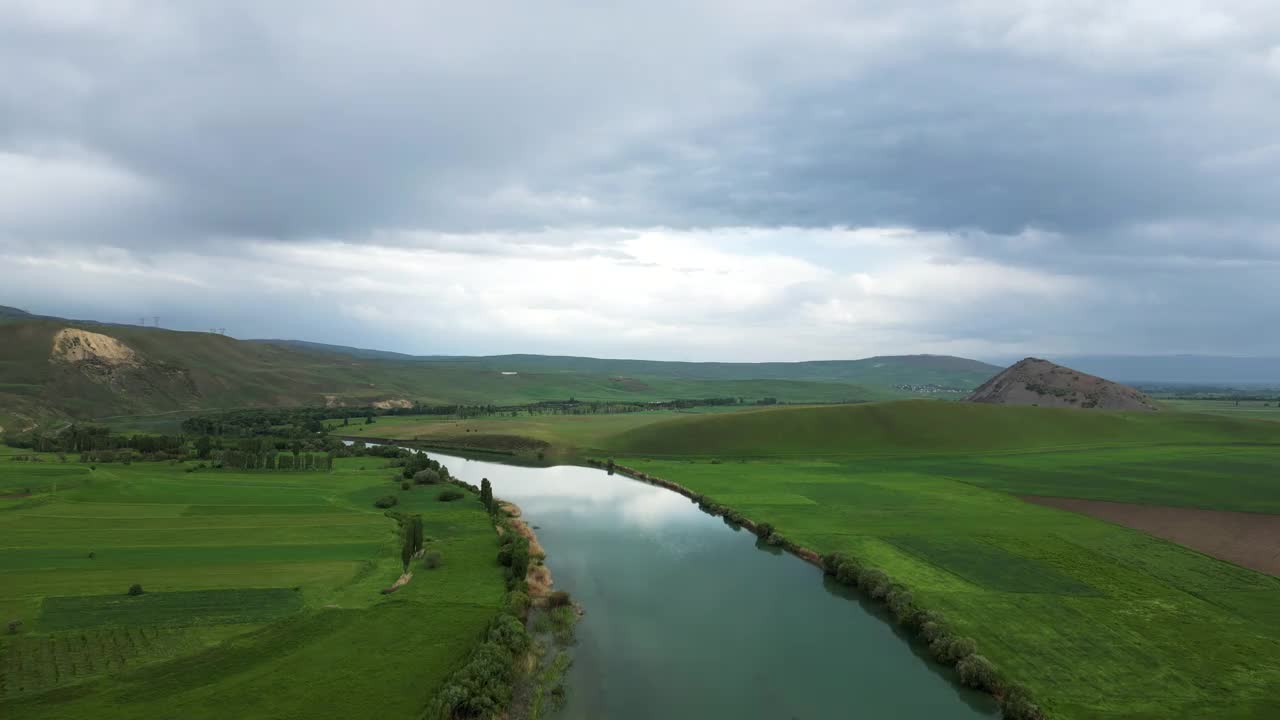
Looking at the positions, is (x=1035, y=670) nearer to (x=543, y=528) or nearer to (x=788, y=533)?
(x=788, y=533)

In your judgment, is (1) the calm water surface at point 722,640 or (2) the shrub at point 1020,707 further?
(1) the calm water surface at point 722,640

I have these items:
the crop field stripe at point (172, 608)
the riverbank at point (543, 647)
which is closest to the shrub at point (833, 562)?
the riverbank at point (543, 647)

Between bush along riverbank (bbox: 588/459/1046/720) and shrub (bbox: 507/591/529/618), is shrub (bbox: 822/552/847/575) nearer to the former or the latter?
bush along riverbank (bbox: 588/459/1046/720)

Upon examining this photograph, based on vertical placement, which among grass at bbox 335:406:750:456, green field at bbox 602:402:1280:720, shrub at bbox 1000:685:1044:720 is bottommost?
grass at bbox 335:406:750:456

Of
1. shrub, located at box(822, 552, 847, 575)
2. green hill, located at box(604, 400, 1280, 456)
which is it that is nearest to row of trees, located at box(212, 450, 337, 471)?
green hill, located at box(604, 400, 1280, 456)

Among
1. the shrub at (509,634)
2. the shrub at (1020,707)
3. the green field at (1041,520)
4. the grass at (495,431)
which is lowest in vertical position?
the grass at (495,431)

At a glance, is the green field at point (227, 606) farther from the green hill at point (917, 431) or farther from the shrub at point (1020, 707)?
the green hill at point (917, 431)
